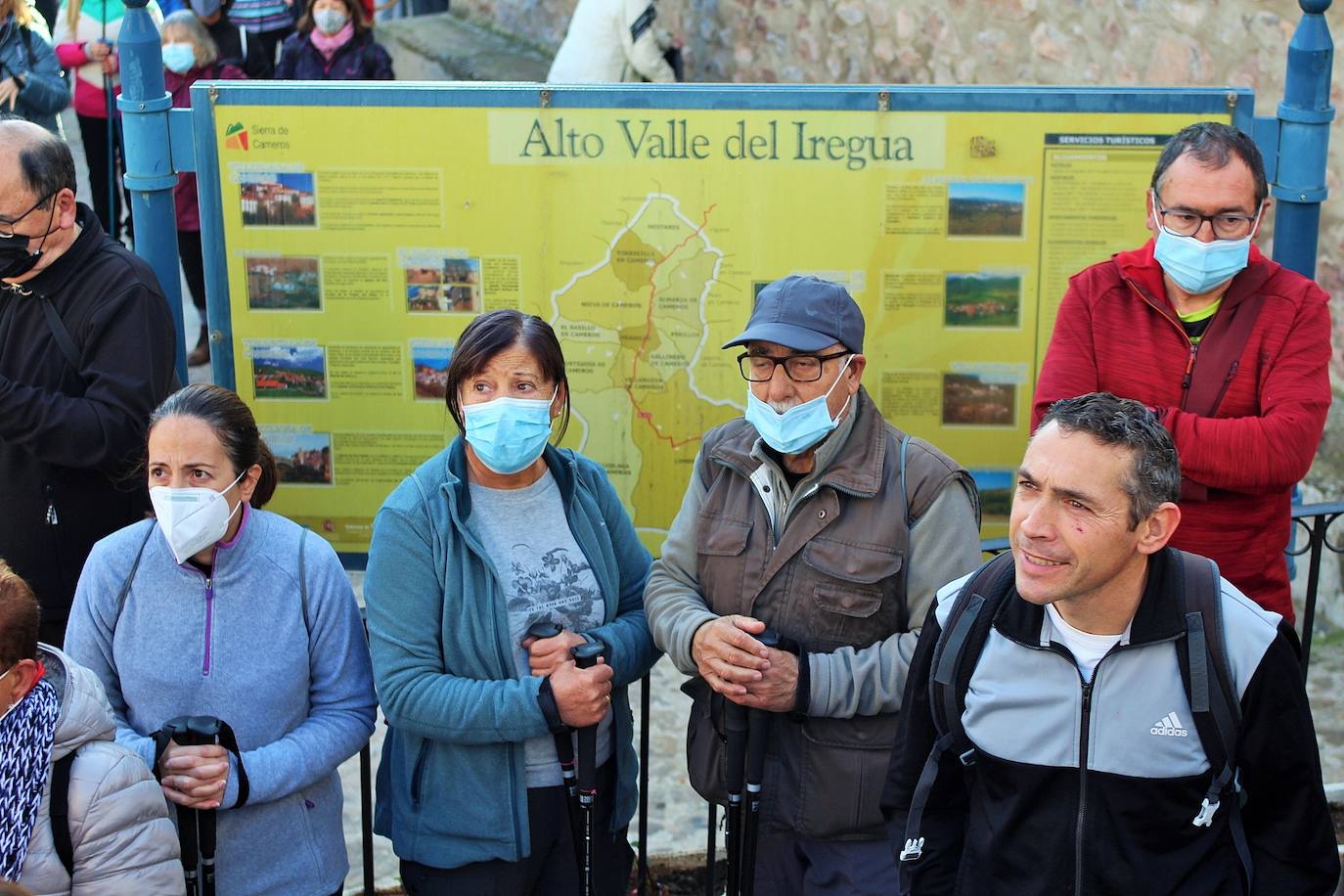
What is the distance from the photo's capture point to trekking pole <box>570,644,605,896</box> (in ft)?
9.77

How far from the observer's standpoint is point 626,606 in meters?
3.31

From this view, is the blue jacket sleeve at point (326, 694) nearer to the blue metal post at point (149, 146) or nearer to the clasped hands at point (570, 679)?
the clasped hands at point (570, 679)

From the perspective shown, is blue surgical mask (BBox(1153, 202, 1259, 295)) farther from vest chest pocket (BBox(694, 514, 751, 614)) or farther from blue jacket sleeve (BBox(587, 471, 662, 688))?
blue jacket sleeve (BBox(587, 471, 662, 688))

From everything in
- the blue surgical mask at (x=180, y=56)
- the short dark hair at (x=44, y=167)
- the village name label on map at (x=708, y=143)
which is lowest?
the short dark hair at (x=44, y=167)

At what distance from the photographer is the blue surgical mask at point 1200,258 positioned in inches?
131

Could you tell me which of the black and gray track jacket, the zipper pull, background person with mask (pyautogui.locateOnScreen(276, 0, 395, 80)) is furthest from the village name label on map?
background person with mask (pyautogui.locateOnScreen(276, 0, 395, 80))

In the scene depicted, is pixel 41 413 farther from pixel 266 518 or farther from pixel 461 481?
pixel 461 481

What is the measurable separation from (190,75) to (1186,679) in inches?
251

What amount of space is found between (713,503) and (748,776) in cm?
56

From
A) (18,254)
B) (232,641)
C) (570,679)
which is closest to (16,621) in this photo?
(232,641)

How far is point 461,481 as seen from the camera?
10.1 ft

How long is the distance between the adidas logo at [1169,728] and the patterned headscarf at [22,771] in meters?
1.87

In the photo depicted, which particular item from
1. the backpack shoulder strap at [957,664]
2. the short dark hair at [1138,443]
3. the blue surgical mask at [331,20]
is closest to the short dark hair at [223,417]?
the backpack shoulder strap at [957,664]

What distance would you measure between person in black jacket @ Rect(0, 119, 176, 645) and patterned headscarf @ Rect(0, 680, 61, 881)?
985 millimetres
